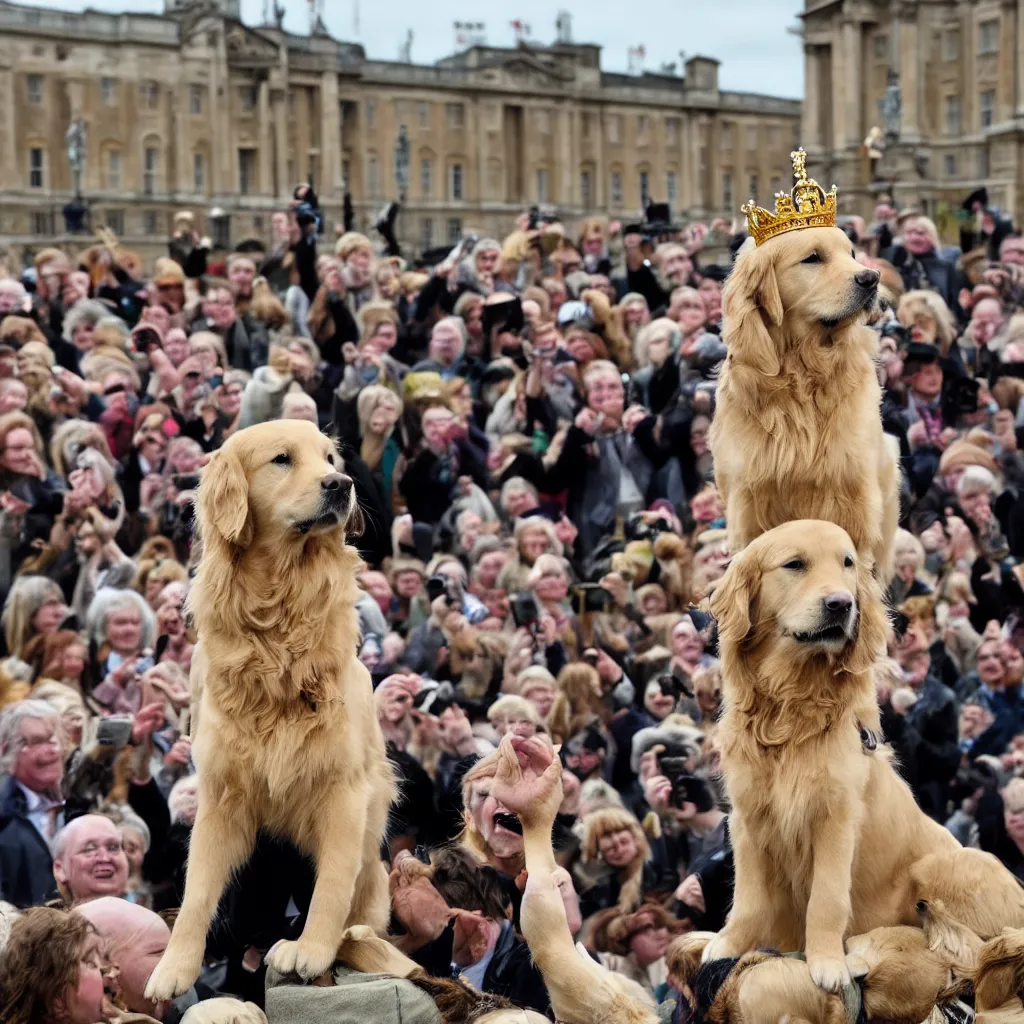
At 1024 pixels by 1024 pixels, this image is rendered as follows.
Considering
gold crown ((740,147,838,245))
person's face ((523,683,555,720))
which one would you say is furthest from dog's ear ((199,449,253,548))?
person's face ((523,683,555,720))

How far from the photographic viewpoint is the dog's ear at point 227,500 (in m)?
5.15

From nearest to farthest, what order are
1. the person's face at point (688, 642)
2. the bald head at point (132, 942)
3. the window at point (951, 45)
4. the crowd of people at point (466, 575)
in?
1. the bald head at point (132, 942)
2. the crowd of people at point (466, 575)
3. the person's face at point (688, 642)
4. the window at point (951, 45)

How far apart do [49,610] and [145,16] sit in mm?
A: 80129

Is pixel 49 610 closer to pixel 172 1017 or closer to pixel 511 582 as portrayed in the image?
pixel 511 582

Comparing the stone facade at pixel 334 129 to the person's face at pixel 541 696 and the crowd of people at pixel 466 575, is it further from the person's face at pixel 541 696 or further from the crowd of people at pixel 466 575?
the person's face at pixel 541 696

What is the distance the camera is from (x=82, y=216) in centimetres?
6359

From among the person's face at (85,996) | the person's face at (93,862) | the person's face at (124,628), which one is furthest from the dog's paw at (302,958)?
the person's face at (124,628)

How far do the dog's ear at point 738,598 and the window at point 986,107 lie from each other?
6958 centimetres

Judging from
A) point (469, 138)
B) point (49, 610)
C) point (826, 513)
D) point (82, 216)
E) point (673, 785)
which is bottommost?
point (673, 785)

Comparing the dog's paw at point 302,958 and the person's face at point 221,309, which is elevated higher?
the person's face at point 221,309

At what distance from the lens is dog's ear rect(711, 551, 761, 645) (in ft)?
17.4

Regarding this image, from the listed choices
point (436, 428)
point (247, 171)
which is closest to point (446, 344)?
point (436, 428)

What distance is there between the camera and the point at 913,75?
72312 millimetres

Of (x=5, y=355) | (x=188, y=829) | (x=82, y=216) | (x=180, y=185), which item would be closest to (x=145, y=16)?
(x=180, y=185)
